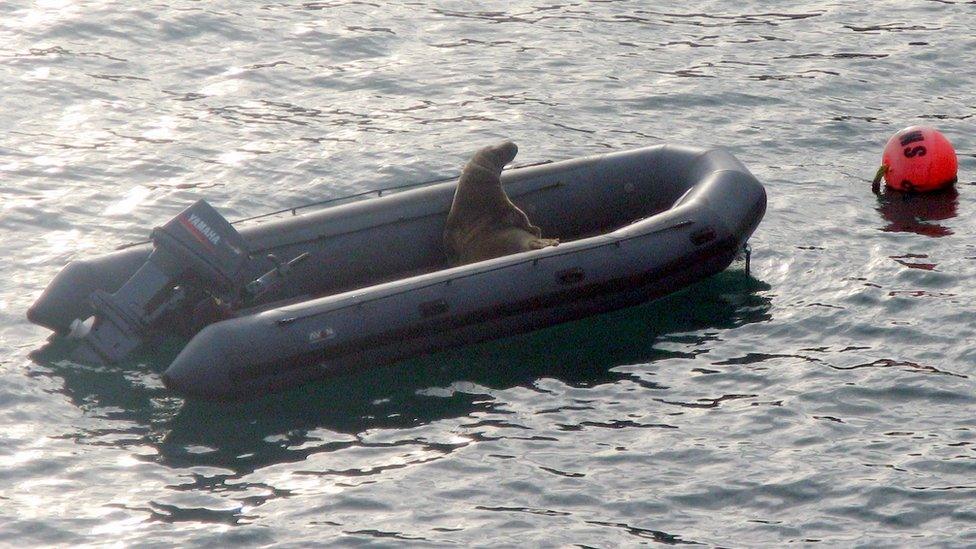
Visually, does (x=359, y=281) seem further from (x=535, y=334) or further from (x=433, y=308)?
(x=535, y=334)

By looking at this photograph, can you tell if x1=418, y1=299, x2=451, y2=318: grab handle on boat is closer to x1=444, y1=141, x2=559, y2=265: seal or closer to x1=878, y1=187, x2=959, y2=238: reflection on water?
x1=444, y1=141, x2=559, y2=265: seal

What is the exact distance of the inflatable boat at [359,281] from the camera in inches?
323

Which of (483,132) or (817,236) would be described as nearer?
(817,236)

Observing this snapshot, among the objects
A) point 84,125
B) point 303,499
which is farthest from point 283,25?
point 303,499

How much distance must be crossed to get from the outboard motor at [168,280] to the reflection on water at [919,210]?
16.9ft

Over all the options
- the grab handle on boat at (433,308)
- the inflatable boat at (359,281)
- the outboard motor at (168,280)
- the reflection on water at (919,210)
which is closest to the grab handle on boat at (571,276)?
the inflatable boat at (359,281)

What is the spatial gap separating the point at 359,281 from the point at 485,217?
0.95 m

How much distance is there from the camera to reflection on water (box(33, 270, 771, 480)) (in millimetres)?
7852

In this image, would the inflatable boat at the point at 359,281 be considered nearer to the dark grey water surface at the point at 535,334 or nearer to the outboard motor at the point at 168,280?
the outboard motor at the point at 168,280

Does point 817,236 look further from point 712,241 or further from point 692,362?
point 692,362

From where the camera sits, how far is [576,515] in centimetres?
717

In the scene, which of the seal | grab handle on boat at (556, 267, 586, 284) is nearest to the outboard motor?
the seal

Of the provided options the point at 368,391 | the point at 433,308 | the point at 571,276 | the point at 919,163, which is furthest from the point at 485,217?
the point at 919,163

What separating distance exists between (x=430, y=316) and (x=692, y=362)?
5.45 feet
